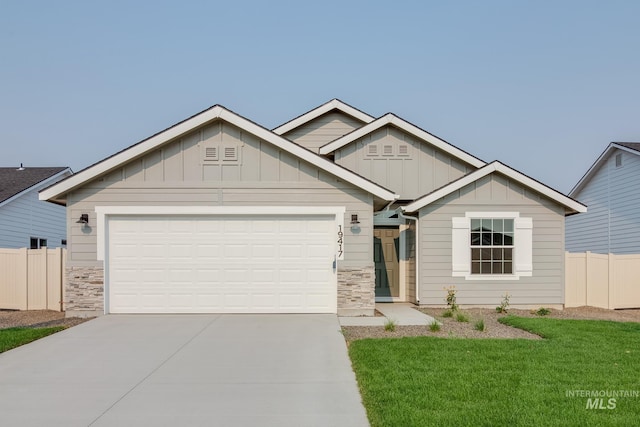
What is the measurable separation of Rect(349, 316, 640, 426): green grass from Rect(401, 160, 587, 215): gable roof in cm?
520

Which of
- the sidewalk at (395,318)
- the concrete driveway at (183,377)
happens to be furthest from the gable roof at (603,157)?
the concrete driveway at (183,377)

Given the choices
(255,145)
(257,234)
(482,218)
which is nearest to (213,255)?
(257,234)

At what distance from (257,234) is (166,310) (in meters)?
2.76

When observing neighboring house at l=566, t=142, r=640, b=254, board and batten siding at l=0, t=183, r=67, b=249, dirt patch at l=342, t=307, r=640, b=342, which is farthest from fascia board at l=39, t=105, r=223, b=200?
neighboring house at l=566, t=142, r=640, b=254

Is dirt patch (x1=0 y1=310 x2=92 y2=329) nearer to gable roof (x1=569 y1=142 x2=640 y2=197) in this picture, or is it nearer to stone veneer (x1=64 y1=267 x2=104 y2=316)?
stone veneer (x1=64 y1=267 x2=104 y2=316)

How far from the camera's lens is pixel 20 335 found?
32.2 ft

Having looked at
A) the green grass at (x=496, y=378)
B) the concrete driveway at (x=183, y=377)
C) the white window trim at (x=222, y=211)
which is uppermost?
the white window trim at (x=222, y=211)

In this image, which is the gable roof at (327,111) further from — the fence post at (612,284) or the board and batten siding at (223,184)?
the fence post at (612,284)

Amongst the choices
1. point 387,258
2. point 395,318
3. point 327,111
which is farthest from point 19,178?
point 395,318

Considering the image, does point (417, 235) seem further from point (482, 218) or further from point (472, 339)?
point (472, 339)

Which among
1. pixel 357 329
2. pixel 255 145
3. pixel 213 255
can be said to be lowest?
pixel 357 329

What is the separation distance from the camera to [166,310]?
480 inches

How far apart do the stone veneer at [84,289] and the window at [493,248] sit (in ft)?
31.5

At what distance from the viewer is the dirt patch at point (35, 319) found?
11.5m
